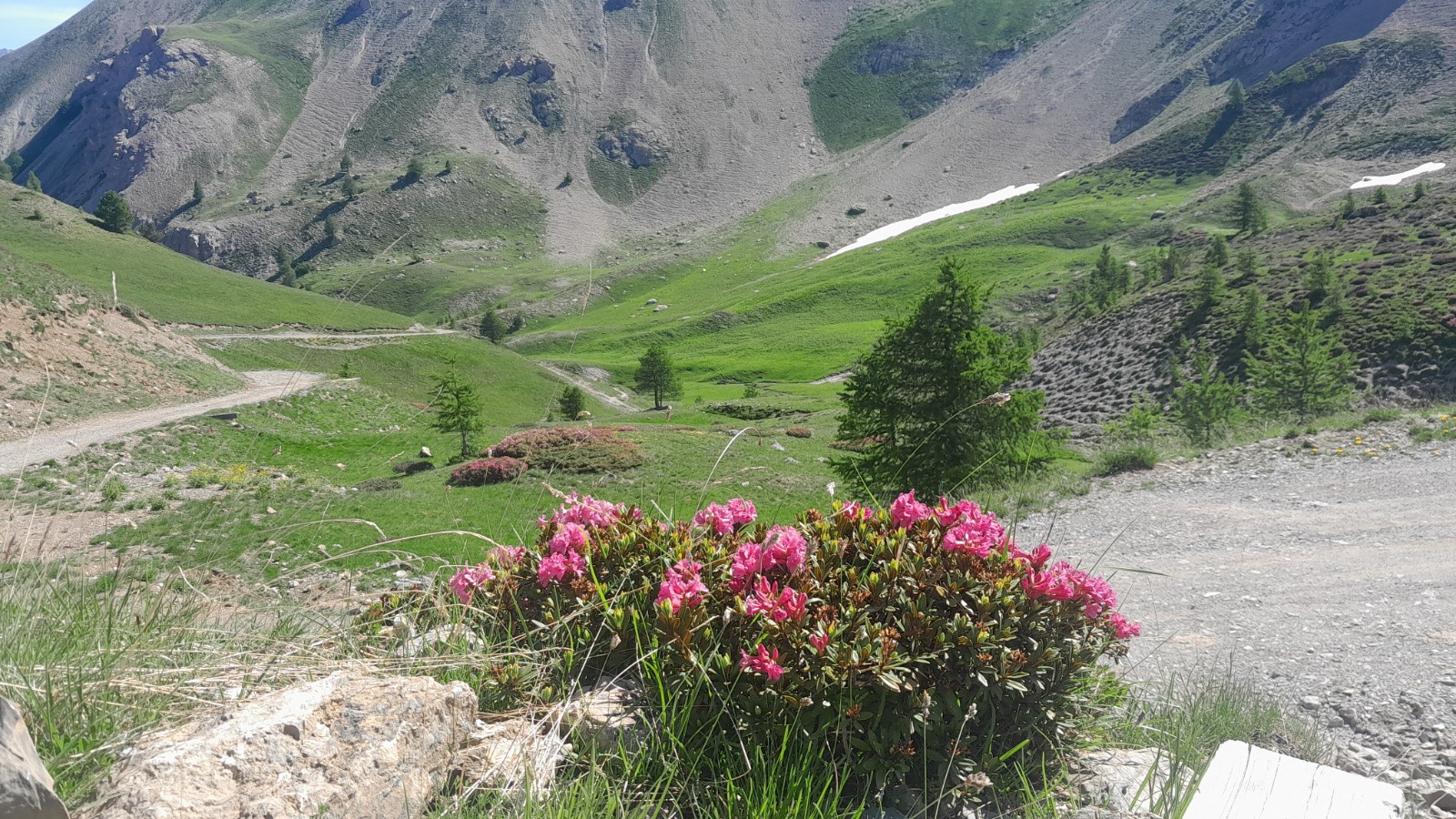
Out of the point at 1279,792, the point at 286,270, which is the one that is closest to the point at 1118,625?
the point at 1279,792

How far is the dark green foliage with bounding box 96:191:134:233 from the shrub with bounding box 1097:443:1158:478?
335ft

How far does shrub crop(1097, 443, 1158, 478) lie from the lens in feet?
54.8

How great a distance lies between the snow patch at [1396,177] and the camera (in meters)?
109

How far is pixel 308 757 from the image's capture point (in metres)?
2.41

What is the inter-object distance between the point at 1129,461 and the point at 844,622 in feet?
53.0

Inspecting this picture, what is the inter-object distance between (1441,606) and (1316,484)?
6.43 meters

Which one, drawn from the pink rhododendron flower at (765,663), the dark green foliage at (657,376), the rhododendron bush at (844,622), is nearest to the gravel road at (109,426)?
the rhododendron bush at (844,622)

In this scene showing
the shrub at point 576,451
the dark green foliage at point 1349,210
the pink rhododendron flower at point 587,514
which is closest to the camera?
the pink rhododendron flower at point 587,514

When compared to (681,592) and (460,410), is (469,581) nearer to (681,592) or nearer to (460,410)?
(681,592)

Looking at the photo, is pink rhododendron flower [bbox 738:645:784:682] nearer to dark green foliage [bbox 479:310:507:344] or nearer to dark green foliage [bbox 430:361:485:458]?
dark green foliage [bbox 430:361:485:458]

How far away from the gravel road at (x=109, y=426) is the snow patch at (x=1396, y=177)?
140m

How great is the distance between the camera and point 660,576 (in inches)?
148

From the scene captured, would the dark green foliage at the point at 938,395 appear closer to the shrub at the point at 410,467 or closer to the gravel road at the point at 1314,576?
the gravel road at the point at 1314,576

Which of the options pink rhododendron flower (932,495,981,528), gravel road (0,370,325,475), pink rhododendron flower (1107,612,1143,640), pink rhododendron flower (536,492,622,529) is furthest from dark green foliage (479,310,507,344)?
pink rhododendron flower (1107,612,1143,640)
